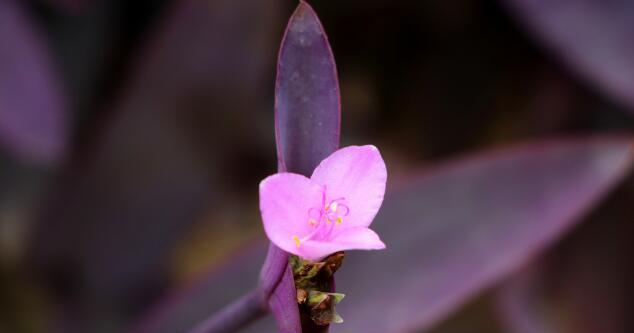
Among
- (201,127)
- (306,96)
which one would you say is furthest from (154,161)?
(306,96)

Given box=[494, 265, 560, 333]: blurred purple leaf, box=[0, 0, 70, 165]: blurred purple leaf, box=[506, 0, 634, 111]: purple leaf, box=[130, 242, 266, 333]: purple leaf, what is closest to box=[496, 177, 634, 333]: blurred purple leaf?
box=[494, 265, 560, 333]: blurred purple leaf

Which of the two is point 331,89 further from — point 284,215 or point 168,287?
point 168,287

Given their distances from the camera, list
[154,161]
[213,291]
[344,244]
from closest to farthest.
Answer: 1. [344,244]
2. [213,291]
3. [154,161]

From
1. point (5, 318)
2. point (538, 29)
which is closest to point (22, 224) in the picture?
point (5, 318)

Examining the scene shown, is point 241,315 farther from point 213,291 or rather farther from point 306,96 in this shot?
point 213,291

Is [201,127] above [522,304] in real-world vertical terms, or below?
above

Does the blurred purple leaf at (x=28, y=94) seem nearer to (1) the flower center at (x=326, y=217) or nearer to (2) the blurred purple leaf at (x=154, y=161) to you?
(2) the blurred purple leaf at (x=154, y=161)

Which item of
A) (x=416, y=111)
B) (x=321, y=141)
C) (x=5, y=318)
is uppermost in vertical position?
(x=321, y=141)
